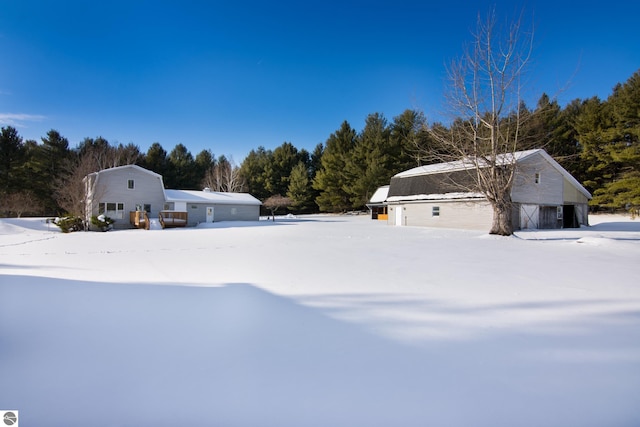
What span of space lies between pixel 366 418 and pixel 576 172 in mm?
40795

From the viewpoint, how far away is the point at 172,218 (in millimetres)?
23781

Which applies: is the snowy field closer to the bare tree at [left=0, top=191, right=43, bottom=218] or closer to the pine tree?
the bare tree at [left=0, top=191, right=43, bottom=218]

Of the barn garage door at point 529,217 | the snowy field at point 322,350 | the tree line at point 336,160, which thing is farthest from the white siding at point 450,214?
the snowy field at point 322,350

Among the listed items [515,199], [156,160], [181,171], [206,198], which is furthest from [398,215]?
[156,160]

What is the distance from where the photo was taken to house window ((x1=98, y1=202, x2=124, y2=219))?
23.2m

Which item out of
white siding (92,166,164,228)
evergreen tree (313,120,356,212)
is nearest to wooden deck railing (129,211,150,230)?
white siding (92,166,164,228)

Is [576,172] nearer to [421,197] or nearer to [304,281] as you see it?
[421,197]

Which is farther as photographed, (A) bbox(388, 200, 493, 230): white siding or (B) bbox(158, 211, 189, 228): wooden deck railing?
(B) bbox(158, 211, 189, 228): wooden deck railing

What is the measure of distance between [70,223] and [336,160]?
103ft

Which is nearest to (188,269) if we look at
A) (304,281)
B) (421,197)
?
(304,281)

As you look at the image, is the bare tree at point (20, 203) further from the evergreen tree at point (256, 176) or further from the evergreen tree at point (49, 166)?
the evergreen tree at point (256, 176)

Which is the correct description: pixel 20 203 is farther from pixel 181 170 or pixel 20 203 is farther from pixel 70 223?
pixel 181 170

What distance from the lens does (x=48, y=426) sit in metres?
2.07

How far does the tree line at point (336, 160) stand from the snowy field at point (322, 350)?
46.2ft
